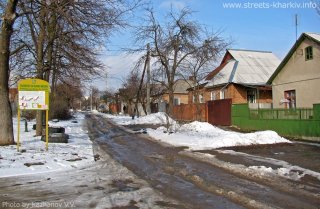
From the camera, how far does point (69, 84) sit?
23.1m

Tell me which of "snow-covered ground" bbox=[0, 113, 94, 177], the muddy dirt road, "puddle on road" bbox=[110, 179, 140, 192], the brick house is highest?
the brick house

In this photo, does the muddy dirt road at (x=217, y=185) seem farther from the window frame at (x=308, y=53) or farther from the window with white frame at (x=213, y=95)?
the window with white frame at (x=213, y=95)

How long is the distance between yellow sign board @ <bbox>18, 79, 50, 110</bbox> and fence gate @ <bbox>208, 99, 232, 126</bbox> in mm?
18329

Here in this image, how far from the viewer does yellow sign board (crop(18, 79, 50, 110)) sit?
13711 millimetres

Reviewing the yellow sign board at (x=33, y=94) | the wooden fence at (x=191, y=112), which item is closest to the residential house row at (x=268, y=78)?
the wooden fence at (x=191, y=112)

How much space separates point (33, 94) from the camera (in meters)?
13.9

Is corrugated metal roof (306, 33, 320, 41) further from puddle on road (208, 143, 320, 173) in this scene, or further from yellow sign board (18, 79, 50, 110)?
yellow sign board (18, 79, 50, 110)

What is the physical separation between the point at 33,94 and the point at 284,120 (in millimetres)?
14263

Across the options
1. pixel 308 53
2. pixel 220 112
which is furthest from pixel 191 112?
pixel 308 53

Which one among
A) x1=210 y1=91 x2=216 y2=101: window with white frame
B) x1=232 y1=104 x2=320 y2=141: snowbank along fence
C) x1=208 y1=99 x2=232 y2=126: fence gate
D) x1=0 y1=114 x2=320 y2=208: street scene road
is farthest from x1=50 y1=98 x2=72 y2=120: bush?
x1=0 y1=114 x2=320 y2=208: street scene road

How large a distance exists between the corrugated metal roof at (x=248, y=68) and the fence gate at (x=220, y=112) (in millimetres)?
5156

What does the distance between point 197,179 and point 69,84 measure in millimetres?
15434

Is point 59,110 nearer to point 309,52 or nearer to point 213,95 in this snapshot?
point 213,95

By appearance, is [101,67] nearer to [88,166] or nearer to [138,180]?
[88,166]
